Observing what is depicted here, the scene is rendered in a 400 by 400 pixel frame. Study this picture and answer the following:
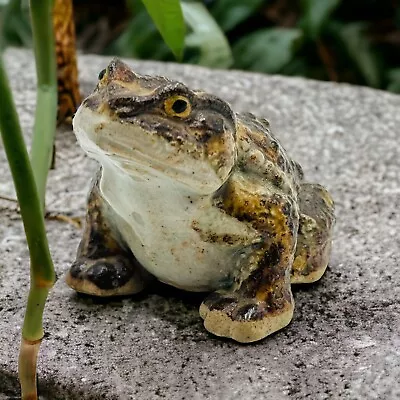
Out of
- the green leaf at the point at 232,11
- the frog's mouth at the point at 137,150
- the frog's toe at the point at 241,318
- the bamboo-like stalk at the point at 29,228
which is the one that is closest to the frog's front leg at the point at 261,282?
the frog's toe at the point at 241,318

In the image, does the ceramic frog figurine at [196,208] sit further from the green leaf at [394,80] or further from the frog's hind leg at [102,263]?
the green leaf at [394,80]

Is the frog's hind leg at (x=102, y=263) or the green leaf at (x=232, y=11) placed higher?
the frog's hind leg at (x=102, y=263)

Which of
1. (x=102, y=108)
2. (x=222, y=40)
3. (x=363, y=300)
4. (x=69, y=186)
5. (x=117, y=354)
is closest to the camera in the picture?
(x=102, y=108)

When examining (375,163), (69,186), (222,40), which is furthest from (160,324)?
(222,40)

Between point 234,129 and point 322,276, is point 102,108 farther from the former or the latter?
point 322,276

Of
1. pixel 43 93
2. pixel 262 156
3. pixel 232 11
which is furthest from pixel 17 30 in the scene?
pixel 262 156

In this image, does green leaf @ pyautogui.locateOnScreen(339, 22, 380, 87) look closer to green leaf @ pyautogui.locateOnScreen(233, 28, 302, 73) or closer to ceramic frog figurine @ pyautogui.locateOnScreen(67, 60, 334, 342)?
green leaf @ pyautogui.locateOnScreen(233, 28, 302, 73)
